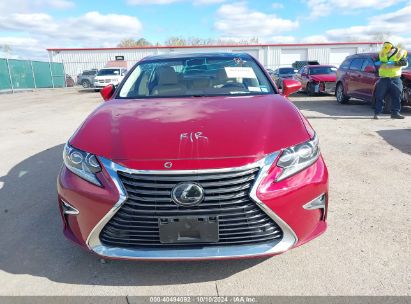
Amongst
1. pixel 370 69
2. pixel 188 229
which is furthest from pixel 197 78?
pixel 370 69

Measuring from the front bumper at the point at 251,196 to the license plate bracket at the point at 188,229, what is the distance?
84mm

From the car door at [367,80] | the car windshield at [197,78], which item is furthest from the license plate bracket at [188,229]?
the car door at [367,80]

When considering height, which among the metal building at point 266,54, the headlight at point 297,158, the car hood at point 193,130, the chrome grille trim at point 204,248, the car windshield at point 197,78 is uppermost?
the metal building at point 266,54

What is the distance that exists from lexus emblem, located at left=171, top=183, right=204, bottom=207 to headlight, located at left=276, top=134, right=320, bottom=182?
1.72ft

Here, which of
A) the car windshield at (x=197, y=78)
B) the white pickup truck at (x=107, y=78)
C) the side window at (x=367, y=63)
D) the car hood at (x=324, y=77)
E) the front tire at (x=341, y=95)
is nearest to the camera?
the car windshield at (x=197, y=78)

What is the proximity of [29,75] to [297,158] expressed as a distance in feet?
99.5

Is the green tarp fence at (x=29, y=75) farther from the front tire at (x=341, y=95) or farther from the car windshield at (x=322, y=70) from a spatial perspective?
the front tire at (x=341, y=95)

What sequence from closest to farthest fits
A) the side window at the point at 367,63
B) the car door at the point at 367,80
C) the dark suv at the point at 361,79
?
the dark suv at the point at 361,79
the car door at the point at 367,80
the side window at the point at 367,63

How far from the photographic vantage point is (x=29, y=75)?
28.4m

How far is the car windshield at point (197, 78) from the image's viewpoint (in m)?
3.79

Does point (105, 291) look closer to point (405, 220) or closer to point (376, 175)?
point (405, 220)

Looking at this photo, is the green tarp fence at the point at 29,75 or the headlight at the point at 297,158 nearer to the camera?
the headlight at the point at 297,158

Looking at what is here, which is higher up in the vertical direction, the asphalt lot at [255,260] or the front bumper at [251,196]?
the front bumper at [251,196]

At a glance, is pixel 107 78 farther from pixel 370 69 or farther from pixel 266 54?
pixel 266 54
